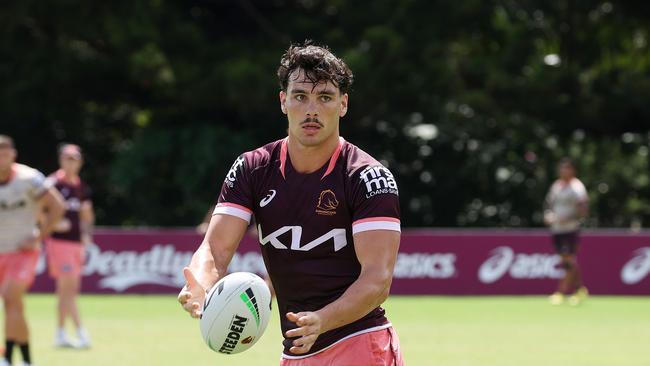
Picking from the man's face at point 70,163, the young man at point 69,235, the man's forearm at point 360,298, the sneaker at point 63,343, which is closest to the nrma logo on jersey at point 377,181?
the man's forearm at point 360,298

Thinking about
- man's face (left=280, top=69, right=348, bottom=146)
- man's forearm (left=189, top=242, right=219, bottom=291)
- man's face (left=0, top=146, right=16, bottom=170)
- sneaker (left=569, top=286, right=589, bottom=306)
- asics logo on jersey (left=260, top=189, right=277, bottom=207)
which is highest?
man's face (left=280, top=69, right=348, bottom=146)

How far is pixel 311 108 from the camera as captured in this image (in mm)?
5473

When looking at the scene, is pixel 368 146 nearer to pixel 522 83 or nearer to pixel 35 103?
pixel 522 83

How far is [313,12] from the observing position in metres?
32.5

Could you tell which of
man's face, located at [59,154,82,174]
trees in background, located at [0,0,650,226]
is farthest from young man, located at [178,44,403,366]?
trees in background, located at [0,0,650,226]

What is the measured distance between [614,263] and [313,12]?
12.8 metres

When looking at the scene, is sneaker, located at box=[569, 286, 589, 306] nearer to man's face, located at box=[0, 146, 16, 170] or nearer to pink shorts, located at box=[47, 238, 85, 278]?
pink shorts, located at box=[47, 238, 85, 278]

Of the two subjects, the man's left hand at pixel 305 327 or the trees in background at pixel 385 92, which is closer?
the man's left hand at pixel 305 327

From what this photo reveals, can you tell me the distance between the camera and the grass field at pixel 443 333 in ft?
41.7

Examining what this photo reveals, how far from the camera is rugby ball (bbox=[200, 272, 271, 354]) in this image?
529 cm

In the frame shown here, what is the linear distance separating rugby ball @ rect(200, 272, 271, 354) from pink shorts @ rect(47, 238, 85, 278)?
9.67 m

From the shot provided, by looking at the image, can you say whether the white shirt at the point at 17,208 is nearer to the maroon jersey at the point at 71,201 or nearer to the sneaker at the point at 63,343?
the sneaker at the point at 63,343

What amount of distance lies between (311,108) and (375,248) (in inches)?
27.2

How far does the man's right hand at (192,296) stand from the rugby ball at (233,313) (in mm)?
63
